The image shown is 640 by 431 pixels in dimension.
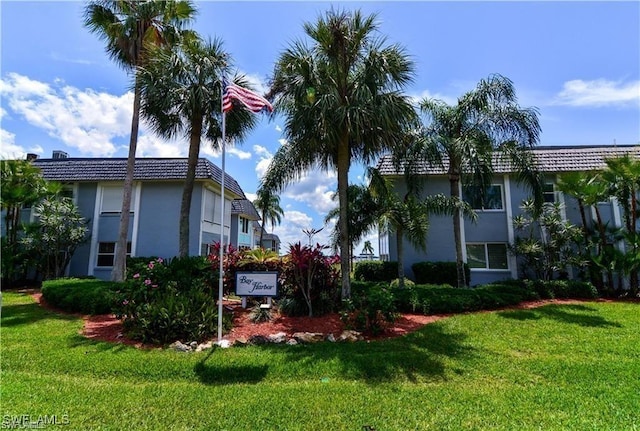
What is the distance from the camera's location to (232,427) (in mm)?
3611

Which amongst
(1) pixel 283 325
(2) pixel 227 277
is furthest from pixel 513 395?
(2) pixel 227 277

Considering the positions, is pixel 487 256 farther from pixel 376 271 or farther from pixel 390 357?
pixel 390 357

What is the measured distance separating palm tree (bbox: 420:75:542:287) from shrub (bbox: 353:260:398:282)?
11.0ft

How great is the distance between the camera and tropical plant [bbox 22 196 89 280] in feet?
50.4

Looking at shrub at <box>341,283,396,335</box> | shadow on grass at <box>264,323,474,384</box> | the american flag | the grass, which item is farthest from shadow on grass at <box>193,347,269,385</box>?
the american flag

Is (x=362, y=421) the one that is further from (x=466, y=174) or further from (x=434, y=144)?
(x=466, y=174)

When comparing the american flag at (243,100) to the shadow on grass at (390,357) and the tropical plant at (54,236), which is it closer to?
the shadow on grass at (390,357)

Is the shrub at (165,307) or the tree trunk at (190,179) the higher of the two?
the tree trunk at (190,179)

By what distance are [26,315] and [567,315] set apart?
49.0 ft

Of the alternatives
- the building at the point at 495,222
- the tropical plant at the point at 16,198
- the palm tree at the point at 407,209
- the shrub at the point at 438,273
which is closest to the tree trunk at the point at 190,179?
the palm tree at the point at 407,209

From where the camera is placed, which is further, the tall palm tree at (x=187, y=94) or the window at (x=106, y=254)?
the window at (x=106, y=254)

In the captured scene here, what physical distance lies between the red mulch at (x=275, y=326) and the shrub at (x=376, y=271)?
554cm

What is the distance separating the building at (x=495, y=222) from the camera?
15.0 meters

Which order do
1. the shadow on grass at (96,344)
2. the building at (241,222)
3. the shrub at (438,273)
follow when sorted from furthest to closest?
the building at (241,222), the shrub at (438,273), the shadow on grass at (96,344)
